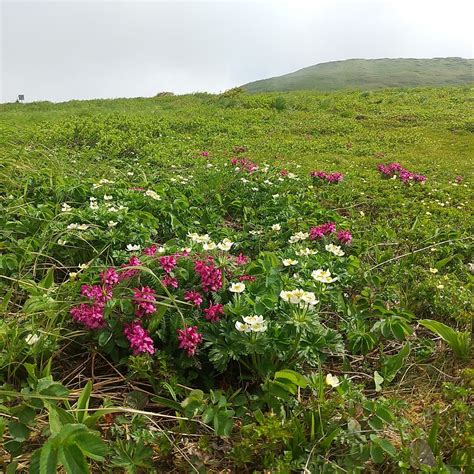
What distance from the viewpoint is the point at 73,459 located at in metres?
1.51

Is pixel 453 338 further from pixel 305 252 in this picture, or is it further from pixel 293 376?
pixel 293 376

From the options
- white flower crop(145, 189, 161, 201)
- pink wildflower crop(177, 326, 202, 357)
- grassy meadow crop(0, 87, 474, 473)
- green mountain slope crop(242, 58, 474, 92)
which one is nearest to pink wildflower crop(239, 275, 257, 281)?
grassy meadow crop(0, 87, 474, 473)

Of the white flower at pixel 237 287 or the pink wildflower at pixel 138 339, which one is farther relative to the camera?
the white flower at pixel 237 287

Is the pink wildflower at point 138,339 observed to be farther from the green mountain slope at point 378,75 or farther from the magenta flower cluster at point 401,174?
the green mountain slope at point 378,75

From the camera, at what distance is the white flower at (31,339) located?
217 cm

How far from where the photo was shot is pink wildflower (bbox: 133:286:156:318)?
220 centimetres

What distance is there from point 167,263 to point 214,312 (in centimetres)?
41

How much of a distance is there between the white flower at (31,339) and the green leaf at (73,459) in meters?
0.78

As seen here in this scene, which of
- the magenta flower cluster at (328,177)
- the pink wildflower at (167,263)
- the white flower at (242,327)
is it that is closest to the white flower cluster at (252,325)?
the white flower at (242,327)

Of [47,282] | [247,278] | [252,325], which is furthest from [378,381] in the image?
[47,282]

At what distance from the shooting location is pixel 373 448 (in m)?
1.83

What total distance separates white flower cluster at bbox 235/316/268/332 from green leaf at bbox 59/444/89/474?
86 cm

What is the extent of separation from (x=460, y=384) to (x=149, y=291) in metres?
1.72

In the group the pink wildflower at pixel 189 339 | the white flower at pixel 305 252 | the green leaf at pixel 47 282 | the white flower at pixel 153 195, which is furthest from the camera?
the white flower at pixel 153 195
